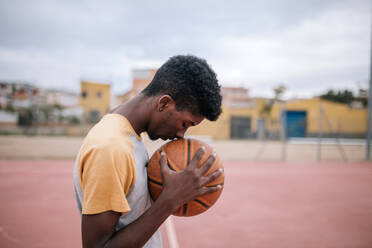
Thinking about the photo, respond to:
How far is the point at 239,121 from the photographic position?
29.2 metres

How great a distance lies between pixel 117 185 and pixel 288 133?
3056 cm

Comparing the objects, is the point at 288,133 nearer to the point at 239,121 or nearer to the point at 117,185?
the point at 239,121

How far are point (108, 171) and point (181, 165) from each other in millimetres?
476

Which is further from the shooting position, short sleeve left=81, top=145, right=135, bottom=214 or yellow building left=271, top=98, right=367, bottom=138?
yellow building left=271, top=98, right=367, bottom=138

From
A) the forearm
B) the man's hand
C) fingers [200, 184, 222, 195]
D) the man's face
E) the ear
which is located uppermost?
the ear

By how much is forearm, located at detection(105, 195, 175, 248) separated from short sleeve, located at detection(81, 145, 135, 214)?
0.46 ft

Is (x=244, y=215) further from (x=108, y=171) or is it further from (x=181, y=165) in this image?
(x=108, y=171)

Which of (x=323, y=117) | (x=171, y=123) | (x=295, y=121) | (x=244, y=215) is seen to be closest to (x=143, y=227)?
(x=171, y=123)

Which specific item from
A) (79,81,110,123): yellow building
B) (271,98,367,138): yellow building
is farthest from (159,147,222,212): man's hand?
(79,81,110,123): yellow building

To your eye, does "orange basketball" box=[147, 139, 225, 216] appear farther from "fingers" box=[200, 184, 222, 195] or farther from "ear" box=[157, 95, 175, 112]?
"ear" box=[157, 95, 175, 112]

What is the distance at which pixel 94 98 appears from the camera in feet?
109

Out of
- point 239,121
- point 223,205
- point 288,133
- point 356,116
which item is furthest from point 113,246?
point 356,116

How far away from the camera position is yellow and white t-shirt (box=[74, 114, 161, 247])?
46.1 inches

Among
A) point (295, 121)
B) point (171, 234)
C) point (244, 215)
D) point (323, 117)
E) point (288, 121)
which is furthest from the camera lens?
point (288, 121)
